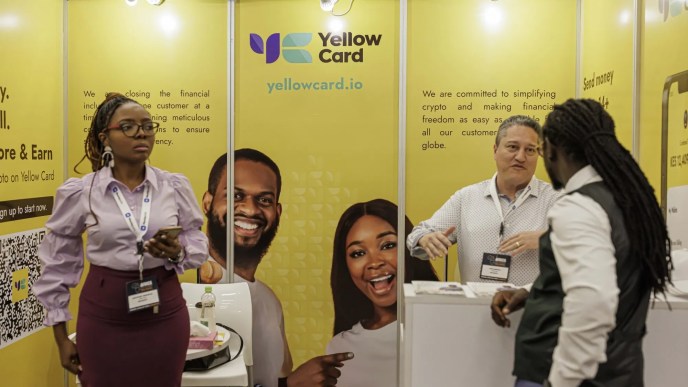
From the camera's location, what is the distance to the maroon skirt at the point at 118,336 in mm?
1926

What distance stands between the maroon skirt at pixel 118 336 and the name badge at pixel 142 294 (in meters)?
0.03

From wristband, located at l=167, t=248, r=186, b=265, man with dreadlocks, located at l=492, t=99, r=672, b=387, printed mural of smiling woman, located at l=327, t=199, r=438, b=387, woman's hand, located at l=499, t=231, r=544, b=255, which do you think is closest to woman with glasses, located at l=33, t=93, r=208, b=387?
wristband, located at l=167, t=248, r=186, b=265

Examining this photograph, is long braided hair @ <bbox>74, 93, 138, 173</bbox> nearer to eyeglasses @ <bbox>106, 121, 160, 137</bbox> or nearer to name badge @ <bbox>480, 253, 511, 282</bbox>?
eyeglasses @ <bbox>106, 121, 160, 137</bbox>

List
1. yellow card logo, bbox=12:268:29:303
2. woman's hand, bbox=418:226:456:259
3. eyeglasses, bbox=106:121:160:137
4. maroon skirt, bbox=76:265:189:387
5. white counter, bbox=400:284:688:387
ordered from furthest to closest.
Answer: yellow card logo, bbox=12:268:29:303
woman's hand, bbox=418:226:456:259
eyeglasses, bbox=106:121:160:137
maroon skirt, bbox=76:265:189:387
white counter, bbox=400:284:688:387

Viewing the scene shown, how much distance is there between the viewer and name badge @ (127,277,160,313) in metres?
1.90

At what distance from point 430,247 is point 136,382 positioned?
1.16 meters

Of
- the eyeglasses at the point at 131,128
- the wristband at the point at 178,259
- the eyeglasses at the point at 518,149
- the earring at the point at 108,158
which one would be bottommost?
the wristband at the point at 178,259

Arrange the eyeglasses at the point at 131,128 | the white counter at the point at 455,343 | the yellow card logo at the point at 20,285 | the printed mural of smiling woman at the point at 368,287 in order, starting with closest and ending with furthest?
the white counter at the point at 455,343 → the eyeglasses at the point at 131,128 → the yellow card logo at the point at 20,285 → the printed mural of smiling woman at the point at 368,287

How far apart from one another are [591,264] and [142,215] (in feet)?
4.71

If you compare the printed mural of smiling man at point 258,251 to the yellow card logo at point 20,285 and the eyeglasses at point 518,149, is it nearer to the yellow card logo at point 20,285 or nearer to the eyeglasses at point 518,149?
the yellow card logo at point 20,285

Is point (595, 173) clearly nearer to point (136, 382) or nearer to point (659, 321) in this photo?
point (659, 321)

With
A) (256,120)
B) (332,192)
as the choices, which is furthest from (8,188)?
(332,192)

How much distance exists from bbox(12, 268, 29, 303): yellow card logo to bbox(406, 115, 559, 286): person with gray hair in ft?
6.65

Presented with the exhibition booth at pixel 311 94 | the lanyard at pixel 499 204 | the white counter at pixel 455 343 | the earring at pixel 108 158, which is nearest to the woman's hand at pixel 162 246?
the earring at pixel 108 158
